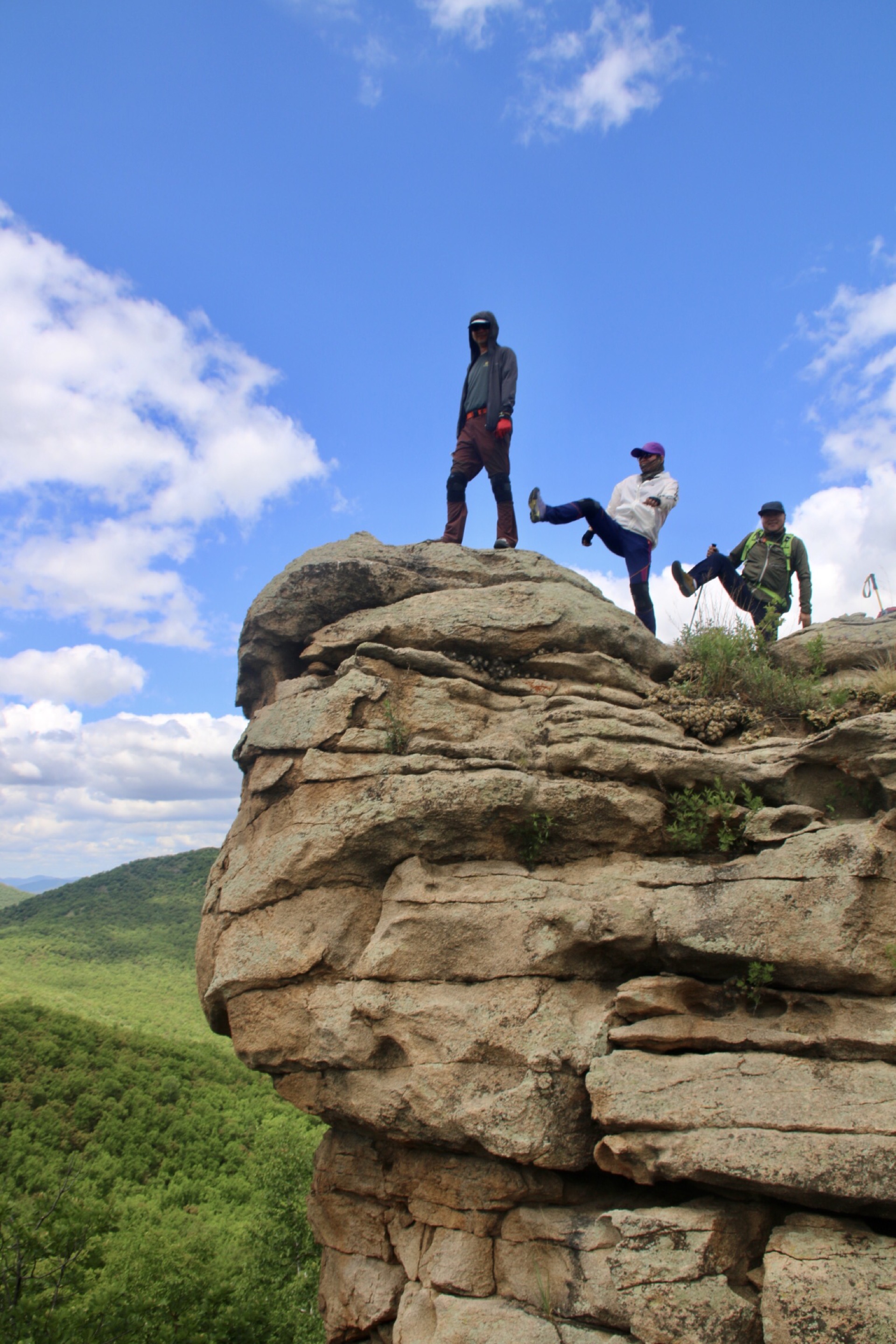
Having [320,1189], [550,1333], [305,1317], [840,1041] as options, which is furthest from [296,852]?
[305,1317]

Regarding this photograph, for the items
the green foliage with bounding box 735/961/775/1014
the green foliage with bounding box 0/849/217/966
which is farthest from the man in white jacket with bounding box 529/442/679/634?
the green foliage with bounding box 0/849/217/966

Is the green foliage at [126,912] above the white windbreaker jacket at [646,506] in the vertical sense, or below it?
below

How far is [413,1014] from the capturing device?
729 centimetres

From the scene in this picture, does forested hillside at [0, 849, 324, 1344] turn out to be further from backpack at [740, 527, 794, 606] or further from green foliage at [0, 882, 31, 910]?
green foliage at [0, 882, 31, 910]

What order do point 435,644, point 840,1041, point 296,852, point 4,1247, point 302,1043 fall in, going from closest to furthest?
point 840,1041 → point 302,1043 → point 296,852 → point 435,644 → point 4,1247

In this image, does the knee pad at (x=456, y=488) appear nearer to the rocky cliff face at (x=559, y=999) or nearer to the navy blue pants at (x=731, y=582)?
the rocky cliff face at (x=559, y=999)

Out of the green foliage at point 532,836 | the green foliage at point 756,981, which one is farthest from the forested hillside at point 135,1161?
the green foliage at point 756,981

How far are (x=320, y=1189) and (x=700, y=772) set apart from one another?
21.2 feet

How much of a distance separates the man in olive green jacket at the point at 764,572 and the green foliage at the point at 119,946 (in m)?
38.0

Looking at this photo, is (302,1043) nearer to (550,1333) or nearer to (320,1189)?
(320,1189)

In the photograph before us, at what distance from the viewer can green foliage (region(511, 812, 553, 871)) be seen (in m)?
8.14

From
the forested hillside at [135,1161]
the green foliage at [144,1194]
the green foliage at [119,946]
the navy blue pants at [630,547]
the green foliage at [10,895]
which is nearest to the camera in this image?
the navy blue pants at [630,547]

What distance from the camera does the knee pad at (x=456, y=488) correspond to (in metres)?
12.3


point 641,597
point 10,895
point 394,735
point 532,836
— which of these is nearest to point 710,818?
point 532,836
